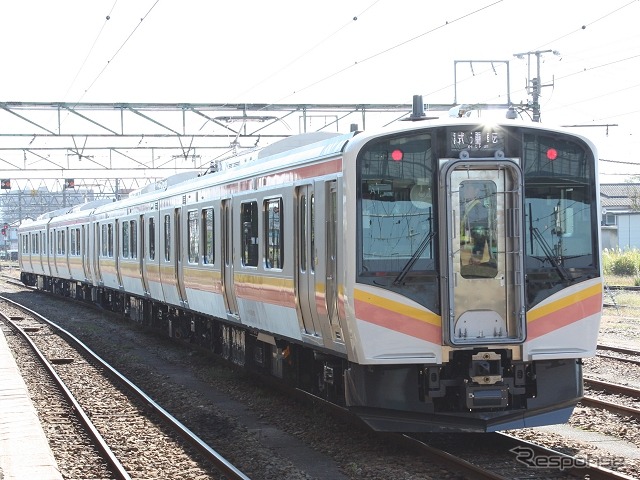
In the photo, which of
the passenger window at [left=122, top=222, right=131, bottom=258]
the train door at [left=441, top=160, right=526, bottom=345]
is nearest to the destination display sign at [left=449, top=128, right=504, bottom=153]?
the train door at [left=441, top=160, right=526, bottom=345]

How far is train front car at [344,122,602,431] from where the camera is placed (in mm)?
8680

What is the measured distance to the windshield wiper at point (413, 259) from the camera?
8.67m

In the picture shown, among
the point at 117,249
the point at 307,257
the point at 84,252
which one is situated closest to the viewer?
the point at 307,257

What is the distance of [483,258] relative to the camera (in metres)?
8.77

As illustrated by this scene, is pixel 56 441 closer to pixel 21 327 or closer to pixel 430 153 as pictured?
pixel 430 153

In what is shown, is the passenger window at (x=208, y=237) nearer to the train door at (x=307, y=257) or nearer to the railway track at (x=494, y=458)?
the train door at (x=307, y=257)

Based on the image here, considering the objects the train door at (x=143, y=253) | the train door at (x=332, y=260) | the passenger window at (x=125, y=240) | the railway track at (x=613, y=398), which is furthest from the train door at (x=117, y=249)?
the train door at (x=332, y=260)

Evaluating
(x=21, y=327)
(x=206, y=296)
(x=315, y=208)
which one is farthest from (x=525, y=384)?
(x=21, y=327)

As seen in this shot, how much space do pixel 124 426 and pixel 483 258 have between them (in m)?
4.73

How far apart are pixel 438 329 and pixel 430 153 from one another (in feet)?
4.83

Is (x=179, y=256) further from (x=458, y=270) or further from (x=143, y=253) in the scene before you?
(x=458, y=270)

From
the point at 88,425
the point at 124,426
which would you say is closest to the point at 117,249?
the point at 124,426

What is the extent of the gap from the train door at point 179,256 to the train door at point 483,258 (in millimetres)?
8441

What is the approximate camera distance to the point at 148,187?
21.6 meters
